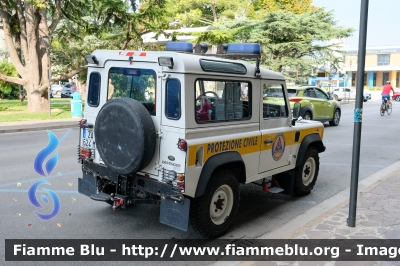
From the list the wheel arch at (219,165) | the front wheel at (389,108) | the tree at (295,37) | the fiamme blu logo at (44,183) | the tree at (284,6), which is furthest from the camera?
the tree at (284,6)

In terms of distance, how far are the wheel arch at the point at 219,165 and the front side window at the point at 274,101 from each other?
898 mm

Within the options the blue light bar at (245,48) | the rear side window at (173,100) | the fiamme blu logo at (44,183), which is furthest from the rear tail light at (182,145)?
the fiamme blu logo at (44,183)

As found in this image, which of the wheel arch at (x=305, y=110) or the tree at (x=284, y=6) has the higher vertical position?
the tree at (x=284, y=6)

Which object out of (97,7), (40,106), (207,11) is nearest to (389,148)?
(97,7)

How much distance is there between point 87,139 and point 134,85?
3.53 feet

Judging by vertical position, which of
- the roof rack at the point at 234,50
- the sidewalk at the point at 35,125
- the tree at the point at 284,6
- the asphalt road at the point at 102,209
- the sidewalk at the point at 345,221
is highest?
the tree at the point at 284,6

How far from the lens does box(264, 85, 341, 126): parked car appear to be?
15301 mm

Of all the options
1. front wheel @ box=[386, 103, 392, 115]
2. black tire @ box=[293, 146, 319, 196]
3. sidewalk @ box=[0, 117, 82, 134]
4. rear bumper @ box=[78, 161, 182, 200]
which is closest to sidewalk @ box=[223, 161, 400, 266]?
black tire @ box=[293, 146, 319, 196]

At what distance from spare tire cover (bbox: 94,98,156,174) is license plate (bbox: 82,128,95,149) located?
0.55 metres

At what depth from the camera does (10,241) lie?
179 inches

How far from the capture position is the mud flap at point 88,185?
5168 millimetres

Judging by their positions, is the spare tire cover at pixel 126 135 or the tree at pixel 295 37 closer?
the spare tire cover at pixel 126 135

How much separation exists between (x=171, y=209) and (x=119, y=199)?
29.5 inches

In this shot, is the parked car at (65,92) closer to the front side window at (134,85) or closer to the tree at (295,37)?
the tree at (295,37)
